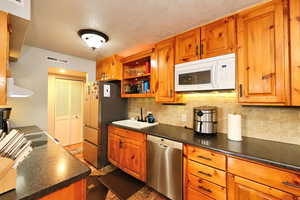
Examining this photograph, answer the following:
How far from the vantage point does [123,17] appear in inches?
62.4

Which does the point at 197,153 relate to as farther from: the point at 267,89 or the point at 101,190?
the point at 101,190

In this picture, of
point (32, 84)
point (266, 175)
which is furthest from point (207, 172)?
point (32, 84)

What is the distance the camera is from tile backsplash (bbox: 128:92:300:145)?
1345 millimetres

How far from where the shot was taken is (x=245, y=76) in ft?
4.49

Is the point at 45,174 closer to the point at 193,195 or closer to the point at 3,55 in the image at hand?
the point at 3,55

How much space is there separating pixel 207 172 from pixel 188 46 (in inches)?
62.1

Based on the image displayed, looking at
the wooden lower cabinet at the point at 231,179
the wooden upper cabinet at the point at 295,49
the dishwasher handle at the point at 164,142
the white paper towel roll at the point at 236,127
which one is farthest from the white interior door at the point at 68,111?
the wooden upper cabinet at the point at 295,49

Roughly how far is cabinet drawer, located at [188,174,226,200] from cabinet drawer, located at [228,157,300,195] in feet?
0.78

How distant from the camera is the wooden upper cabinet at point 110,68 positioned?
279cm

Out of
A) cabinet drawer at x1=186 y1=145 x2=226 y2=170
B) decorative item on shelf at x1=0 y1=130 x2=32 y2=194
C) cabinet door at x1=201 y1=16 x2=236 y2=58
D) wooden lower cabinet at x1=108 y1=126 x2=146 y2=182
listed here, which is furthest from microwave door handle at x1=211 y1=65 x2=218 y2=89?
decorative item on shelf at x1=0 y1=130 x2=32 y2=194

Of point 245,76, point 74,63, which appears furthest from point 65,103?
point 245,76

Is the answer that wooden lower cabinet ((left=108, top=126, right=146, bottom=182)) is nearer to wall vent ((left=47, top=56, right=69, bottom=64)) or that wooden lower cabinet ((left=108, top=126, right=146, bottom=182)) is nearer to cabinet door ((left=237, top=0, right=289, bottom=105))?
cabinet door ((left=237, top=0, right=289, bottom=105))

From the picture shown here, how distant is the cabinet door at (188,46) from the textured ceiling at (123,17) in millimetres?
110

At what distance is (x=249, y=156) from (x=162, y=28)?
70.8 inches
